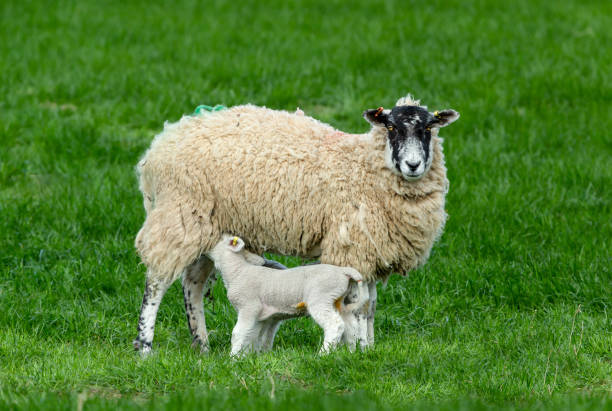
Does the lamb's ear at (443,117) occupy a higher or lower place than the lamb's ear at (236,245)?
higher

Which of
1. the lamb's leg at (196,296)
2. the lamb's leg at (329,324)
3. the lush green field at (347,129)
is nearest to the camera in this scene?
the lush green field at (347,129)

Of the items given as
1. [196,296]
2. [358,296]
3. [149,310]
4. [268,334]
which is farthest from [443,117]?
[149,310]

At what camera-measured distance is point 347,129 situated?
10602 mm

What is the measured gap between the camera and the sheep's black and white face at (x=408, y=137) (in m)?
5.73

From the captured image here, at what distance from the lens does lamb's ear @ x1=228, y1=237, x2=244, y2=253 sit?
6.02 metres

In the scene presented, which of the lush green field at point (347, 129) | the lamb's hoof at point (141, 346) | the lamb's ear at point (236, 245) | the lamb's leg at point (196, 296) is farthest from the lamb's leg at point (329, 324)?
the lamb's hoof at point (141, 346)

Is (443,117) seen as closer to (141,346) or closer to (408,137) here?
(408,137)

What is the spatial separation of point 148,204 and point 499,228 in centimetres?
321

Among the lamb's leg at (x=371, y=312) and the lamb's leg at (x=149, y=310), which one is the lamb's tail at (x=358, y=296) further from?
the lamb's leg at (x=149, y=310)

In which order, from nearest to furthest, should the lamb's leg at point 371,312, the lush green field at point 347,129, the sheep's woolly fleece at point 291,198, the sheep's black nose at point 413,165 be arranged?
1. the lush green field at point 347,129
2. the sheep's black nose at point 413,165
3. the sheep's woolly fleece at point 291,198
4. the lamb's leg at point 371,312

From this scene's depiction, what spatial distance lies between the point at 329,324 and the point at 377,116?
53.2 inches

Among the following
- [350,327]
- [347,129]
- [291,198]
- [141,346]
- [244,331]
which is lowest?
[141,346]

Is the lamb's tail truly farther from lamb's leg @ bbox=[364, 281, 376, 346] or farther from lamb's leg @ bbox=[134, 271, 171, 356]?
lamb's leg @ bbox=[134, 271, 171, 356]

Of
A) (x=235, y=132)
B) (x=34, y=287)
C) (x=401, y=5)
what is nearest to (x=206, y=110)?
(x=235, y=132)
